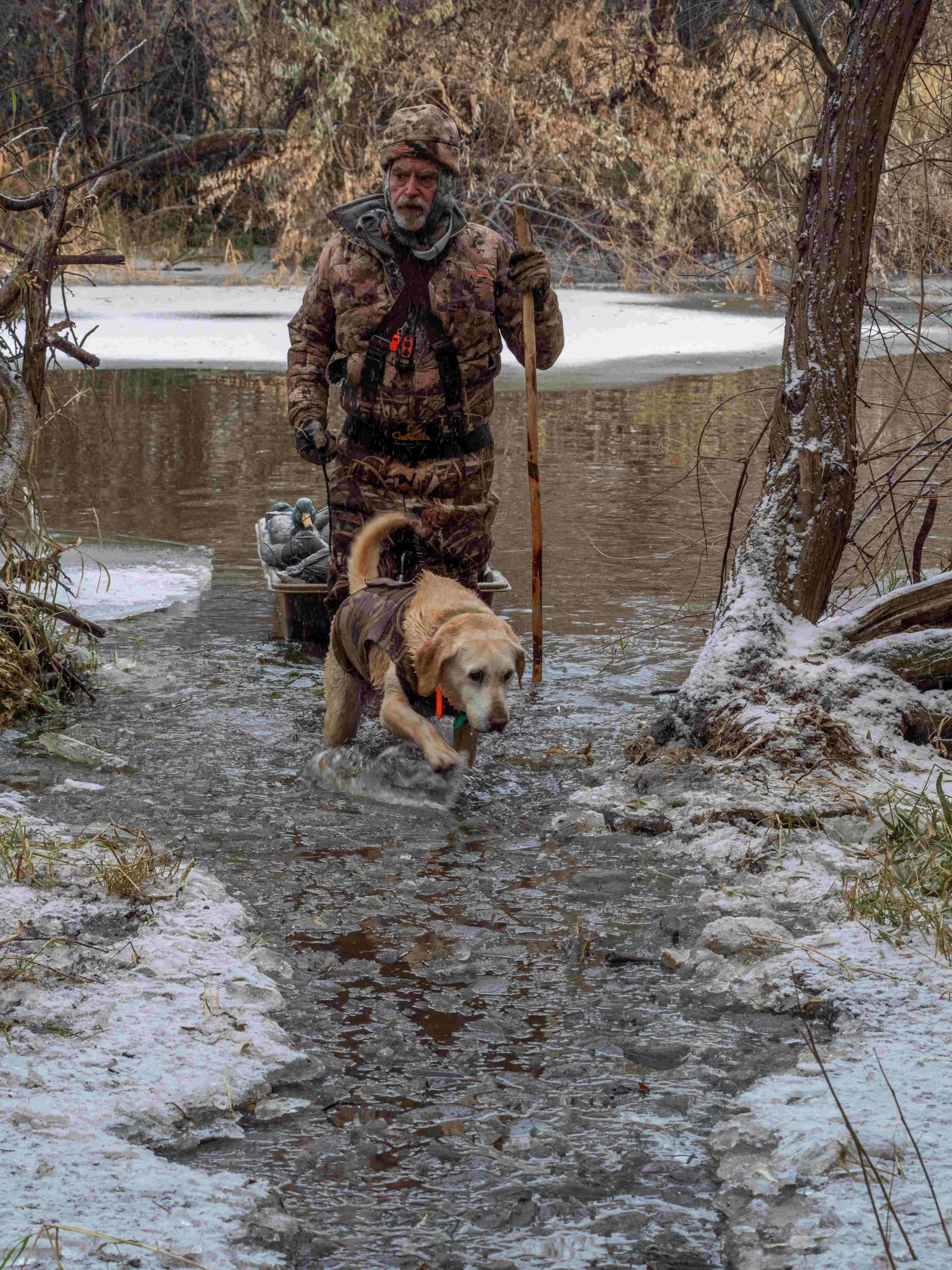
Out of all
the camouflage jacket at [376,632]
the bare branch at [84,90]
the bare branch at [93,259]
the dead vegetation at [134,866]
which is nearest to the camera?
the dead vegetation at [134,866]

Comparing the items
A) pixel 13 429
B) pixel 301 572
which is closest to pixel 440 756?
pixel 301 572

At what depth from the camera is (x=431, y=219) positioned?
5.27 metres

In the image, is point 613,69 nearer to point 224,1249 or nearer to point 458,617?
point 458,617

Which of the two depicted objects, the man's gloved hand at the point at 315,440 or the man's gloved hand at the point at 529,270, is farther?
the man's gloved hand at the point at 315,440

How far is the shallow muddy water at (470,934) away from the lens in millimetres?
2668

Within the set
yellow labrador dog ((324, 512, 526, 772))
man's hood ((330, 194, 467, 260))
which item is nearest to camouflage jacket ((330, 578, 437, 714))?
yellow labrador dog ((324, 512, 526, 772))

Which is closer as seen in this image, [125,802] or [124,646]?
[125,802]

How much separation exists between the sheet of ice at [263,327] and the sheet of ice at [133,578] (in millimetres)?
7483

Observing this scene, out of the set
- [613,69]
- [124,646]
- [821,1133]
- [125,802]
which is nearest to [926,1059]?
[821,1133]

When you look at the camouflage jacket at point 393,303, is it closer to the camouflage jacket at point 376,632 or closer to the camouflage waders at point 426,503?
the camouflage waders at point 426,503

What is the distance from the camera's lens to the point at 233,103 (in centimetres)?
2116

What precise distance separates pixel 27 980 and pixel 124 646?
3.60 m

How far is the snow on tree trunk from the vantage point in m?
4.98

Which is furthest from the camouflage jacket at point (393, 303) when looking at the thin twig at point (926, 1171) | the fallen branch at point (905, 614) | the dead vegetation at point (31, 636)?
the thin twig at point (926, 1171)
